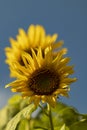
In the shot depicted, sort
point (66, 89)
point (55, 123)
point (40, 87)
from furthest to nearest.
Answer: point (55, 123) < point (40, 87) < point (66, 89)

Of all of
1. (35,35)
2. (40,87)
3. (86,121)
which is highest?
(35,35)

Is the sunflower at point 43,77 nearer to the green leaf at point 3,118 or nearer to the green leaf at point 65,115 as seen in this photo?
the green leaf at point 65,115

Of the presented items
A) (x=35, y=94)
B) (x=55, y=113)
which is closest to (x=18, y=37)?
(x=55, y=113)

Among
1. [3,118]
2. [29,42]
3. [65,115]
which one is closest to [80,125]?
[65,115]

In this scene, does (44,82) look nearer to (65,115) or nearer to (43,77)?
(43,77)

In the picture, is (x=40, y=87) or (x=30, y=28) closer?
(x=40, y=87)

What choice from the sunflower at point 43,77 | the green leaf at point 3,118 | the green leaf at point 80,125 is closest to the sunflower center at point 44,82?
the sunflower at point 43,77

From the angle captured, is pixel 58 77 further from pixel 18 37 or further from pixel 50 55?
pixel 18 37
